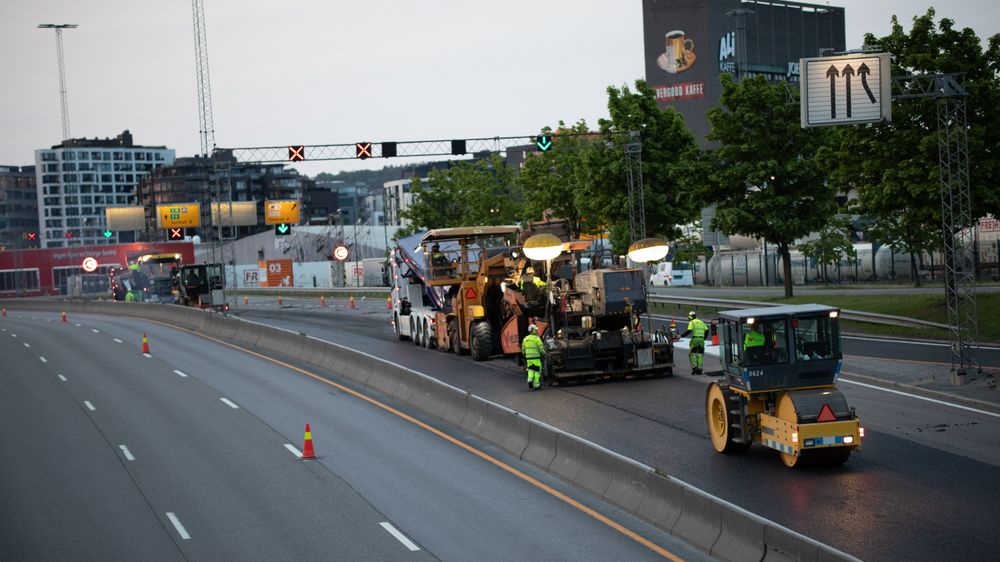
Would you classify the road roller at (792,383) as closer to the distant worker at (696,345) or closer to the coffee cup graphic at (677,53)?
the distant worker at (696,345)

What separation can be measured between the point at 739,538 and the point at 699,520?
3.99 feet

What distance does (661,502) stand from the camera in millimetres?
16438

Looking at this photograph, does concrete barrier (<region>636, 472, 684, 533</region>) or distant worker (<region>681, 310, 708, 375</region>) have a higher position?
distant worker (<region>681, 310, 708, 375</region>)

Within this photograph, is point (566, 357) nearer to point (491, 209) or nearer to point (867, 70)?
point (867, 70)

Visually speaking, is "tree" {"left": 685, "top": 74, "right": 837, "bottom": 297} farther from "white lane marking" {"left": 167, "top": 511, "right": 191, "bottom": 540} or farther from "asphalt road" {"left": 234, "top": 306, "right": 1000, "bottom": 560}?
"white lane marking" {"left": 167, "top": 511, "right": 191, "bottom": 540}

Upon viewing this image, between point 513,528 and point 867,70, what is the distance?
16.1m

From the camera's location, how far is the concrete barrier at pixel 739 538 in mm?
13586

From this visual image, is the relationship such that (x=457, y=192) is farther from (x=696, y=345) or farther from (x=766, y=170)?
(x=696, y=345)

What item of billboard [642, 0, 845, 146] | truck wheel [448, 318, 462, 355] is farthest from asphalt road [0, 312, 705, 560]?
billboard [642, 0, 845, 146]

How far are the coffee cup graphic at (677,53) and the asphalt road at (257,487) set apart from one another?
289 feet

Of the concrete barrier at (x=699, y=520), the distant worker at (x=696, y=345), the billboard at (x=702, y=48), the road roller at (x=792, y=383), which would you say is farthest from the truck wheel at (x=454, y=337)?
the billboard at (x=702, y=48)

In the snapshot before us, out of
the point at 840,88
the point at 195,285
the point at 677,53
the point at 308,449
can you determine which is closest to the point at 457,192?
the point at 195,285

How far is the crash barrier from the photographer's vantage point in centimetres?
1362

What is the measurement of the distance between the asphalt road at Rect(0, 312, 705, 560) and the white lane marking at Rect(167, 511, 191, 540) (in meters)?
0.03
